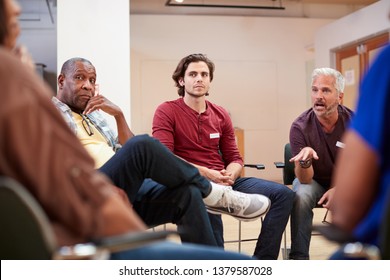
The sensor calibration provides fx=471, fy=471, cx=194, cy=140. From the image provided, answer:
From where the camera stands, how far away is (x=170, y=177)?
77.6 inches

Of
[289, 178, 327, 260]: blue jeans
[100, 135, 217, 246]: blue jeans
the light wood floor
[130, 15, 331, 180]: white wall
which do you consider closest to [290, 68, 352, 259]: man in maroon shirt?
[289, 178, 327, 260]: blue jeans

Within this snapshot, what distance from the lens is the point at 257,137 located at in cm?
966

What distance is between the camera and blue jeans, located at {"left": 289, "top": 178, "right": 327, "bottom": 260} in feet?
9.12

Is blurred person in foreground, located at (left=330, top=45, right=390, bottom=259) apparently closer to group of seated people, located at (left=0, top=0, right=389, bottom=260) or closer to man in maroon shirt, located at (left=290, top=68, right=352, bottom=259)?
group of seated people, located at (left=0, top=0, right=389, bottom=260)

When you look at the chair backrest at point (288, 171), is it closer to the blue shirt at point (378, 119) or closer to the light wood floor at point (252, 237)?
the light wood floor at point (252, 237)

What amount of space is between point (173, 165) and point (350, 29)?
6.60m

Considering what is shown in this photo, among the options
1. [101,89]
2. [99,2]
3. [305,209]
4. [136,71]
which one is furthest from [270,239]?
[136,71]

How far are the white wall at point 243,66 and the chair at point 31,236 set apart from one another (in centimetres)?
833

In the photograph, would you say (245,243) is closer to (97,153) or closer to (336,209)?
(97,153)

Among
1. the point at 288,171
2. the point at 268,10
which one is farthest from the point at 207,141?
the point at 268,10

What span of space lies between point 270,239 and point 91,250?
195cm

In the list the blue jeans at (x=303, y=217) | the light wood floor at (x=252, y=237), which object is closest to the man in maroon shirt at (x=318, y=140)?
the blue jeans at (x=303, y=217)

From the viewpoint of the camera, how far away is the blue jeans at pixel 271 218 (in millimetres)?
2627

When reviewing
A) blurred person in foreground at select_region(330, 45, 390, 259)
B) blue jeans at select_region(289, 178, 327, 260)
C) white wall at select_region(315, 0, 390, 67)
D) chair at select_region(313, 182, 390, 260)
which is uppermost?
white wall at select_region(315, 0, 390, 67)
